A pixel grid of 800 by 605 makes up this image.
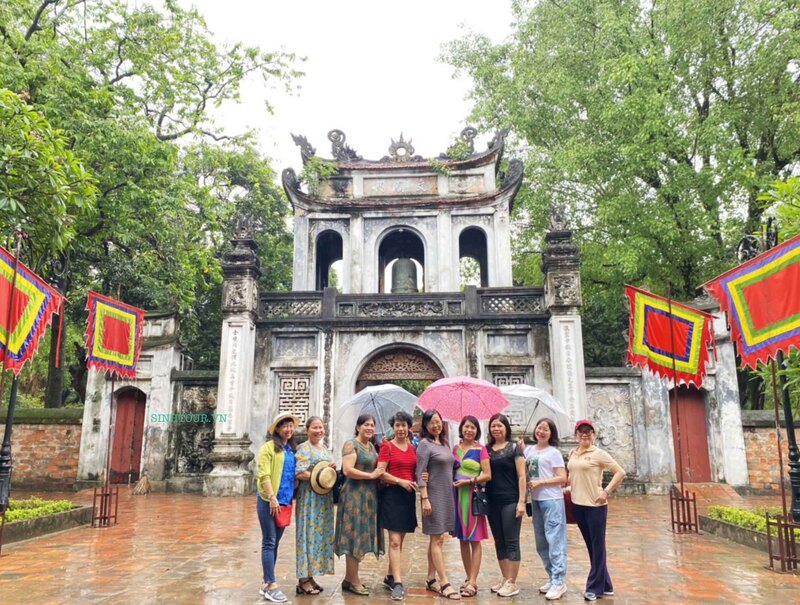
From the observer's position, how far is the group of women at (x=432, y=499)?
5172 millimetres

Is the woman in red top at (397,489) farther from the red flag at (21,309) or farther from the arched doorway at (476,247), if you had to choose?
the arched doorway at (476,247)

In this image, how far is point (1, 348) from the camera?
732 cm

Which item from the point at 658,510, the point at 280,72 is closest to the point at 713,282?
the point at 658,510

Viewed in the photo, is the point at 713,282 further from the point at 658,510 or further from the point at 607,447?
the point at 607,447

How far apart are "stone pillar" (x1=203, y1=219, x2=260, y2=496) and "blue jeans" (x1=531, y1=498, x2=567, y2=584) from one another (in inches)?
346

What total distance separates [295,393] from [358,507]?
9.08m

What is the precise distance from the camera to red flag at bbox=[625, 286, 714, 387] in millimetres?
9148

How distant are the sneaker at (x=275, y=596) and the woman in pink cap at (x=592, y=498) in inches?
100.0

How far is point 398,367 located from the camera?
14.4m

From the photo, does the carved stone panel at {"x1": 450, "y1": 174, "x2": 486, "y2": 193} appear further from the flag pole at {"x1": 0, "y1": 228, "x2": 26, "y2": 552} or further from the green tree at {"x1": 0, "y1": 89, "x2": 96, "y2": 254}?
the flag pole at {"x1": 0, "y1": 228, "x2": 26, "y2": 552}

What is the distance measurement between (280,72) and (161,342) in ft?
27.0

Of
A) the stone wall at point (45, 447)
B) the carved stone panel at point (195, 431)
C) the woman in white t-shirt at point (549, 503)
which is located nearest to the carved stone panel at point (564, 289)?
the woman in white t-shirt at point (549, 503)

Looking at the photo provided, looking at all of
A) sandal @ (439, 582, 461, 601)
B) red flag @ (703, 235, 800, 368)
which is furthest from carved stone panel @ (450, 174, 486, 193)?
sandal @ (439, 582, 461, 601)

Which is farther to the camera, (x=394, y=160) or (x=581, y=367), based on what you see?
(x=394, y=160)
